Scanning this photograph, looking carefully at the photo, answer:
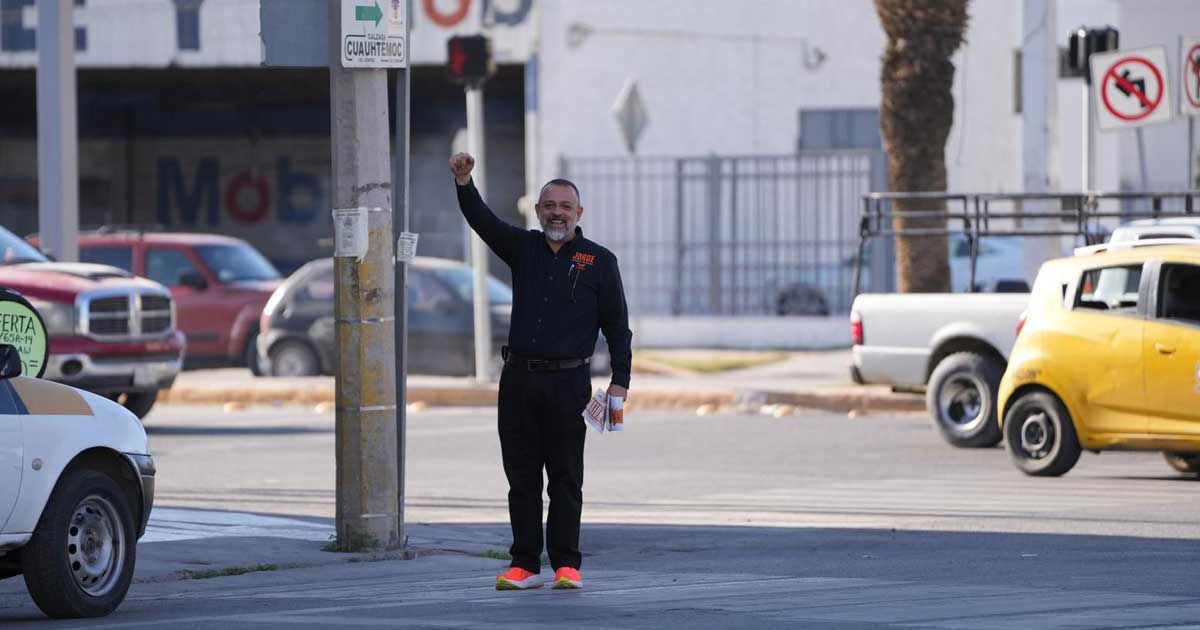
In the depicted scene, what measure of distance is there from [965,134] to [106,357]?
18.5 meters

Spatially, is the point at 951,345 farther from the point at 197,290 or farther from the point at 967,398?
the point at 197,290

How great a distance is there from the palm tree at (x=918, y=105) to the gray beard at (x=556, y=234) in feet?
46.0

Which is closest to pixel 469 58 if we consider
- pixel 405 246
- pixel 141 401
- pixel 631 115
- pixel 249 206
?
pixel 631 115

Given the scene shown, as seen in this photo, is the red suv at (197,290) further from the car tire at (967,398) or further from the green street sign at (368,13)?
the green street sign at (368,13)

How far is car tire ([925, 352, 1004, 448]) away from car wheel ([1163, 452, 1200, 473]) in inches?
73.3

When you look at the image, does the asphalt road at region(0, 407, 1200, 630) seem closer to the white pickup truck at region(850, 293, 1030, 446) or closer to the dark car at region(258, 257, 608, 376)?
the white pickup truck at region(850, 293, 1030, 446)

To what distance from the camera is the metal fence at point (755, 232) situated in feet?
95.0

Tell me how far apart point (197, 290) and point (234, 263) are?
0.76 meters

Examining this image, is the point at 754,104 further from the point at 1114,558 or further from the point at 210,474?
Result: the point at 1114,558

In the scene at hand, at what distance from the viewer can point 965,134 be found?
33719mm

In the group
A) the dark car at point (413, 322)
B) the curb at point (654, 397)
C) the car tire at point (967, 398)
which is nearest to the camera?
the car tire at point (967, 398)

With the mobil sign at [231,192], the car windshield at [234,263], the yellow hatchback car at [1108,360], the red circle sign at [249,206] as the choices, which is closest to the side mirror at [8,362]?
the yellow hatchback car at [1108,360]

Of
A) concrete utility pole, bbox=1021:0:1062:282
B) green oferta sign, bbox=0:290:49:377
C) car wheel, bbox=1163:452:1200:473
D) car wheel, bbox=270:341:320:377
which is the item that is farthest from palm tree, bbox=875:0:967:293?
green oferta sign, bbox=0:290:49:377

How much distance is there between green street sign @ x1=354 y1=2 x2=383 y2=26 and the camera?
1067cm
